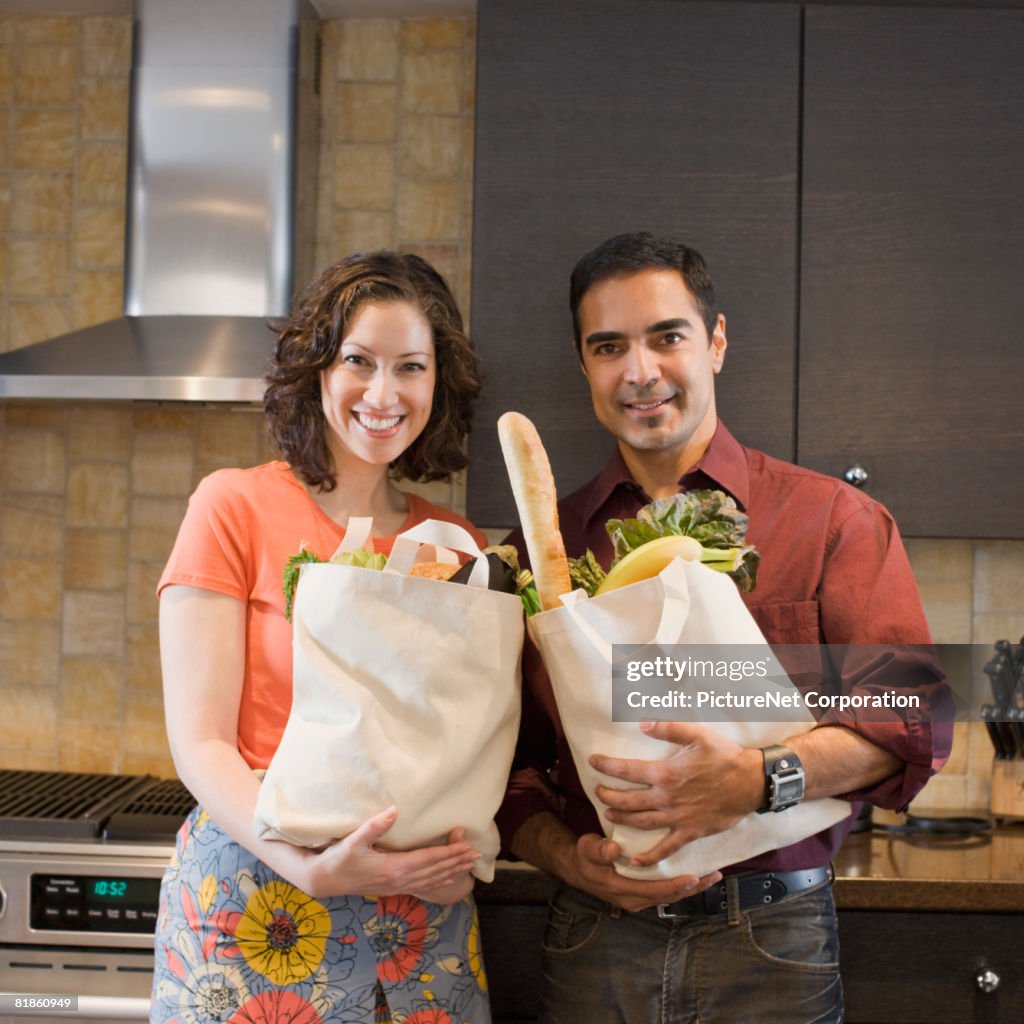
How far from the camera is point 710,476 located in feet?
4.73

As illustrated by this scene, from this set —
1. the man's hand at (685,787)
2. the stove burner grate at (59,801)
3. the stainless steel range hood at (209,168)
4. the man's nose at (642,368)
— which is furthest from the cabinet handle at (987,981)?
the stainless steel range hood at (209,168)

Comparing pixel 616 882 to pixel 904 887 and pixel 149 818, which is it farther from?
pixel 149 818

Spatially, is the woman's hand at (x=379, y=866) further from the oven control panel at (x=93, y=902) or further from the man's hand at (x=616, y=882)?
the oven control panel at (x=93, y=902)

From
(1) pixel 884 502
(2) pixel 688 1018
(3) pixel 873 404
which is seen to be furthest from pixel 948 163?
(2) pixel 688 1018

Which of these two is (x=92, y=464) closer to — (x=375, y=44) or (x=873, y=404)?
(x=375, y=44)

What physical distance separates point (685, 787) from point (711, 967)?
1.04 feet

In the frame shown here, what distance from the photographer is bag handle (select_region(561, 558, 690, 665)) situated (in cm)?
→ 104

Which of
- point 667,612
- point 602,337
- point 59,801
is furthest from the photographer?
point 59,801

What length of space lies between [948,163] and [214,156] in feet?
4.12

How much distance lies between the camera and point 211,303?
2.01m

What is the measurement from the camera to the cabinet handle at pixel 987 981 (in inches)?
63.2

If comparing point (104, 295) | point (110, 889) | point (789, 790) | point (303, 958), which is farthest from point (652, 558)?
point (104, 295)

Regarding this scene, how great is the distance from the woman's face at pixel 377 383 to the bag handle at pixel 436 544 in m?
0.29

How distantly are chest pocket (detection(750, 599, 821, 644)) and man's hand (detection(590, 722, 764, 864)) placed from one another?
0.25 metres
